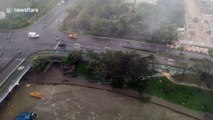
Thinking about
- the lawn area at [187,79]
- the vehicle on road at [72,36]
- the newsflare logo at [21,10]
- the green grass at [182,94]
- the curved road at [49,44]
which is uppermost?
the newsflare logo at [21,10]

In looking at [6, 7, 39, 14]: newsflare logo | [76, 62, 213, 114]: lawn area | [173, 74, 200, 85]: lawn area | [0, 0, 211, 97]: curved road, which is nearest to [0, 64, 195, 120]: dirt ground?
[76, 62, 213, 114]: lawn area

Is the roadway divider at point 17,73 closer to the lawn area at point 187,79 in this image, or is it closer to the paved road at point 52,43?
the paved road at point 52,43

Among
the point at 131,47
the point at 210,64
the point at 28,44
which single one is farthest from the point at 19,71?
the point at 210,64

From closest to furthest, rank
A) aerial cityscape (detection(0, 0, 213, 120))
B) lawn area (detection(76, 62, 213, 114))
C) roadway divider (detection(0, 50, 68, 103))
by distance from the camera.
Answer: aerial cityscape (detection(0, 0, 213, 120)), roadway divider (detection(0, 50, 68, 103)), lawn area (detection(76, 62, 213, 114))

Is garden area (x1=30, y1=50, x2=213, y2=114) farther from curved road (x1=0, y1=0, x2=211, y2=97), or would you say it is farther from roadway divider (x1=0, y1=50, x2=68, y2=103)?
curved road (x1=0, y1=0, x2=211, y2=97)

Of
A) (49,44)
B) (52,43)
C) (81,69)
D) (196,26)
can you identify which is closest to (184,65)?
(81,69)

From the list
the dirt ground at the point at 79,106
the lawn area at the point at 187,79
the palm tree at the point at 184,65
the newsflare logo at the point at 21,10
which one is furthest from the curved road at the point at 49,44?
the newsflare logo at the point at 21,10
